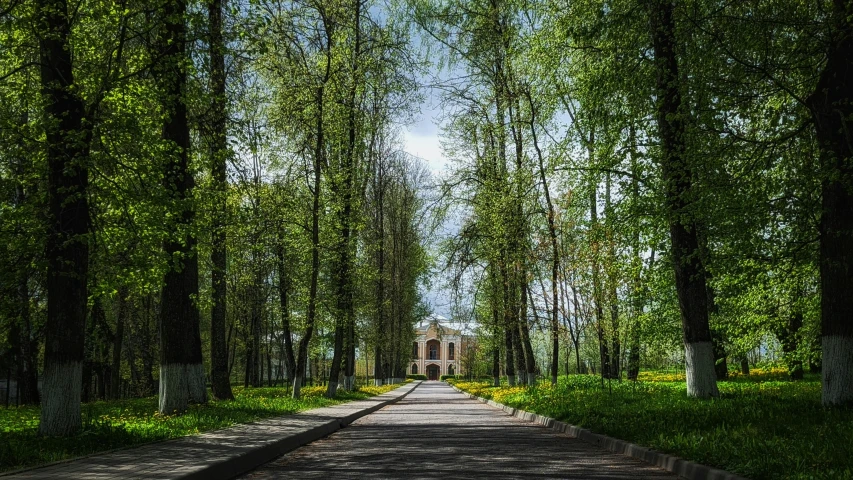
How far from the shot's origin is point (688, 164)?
1066 cm

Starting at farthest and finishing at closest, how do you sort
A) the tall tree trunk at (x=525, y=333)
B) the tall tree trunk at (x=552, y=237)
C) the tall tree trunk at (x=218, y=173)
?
the tall tree trunk at (x=525, y=333) → the tall tree trunk at (x=552, y=237) → the tall tree trunk at (x=218, y=173)

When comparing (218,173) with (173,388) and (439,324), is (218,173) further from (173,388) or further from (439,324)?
(439,324)

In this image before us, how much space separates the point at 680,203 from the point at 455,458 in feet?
21.6

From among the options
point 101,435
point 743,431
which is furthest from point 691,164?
point 101,435

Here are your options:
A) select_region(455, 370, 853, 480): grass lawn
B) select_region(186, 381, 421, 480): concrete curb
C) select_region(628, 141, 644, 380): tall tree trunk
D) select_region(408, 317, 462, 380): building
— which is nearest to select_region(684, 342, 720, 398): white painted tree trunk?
select_region(455, 370, 853, 480): grass lawn

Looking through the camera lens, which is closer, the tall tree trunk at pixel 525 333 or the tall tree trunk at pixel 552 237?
the tall tree trunk at pixel 552 237

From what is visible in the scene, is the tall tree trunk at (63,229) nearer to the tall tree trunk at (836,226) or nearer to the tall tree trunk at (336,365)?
the tall tree trunk at (836,226)

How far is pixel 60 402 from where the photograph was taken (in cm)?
898

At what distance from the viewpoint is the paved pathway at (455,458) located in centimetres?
711

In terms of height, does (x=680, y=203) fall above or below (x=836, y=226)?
above

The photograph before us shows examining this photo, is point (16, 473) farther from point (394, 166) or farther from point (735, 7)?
point (394, 166)

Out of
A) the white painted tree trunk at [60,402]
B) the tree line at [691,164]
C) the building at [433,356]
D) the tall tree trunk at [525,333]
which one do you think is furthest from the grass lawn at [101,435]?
the building at [433,356]

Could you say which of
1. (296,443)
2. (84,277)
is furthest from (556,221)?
(84,277)

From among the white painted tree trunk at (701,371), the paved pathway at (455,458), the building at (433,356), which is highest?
the white painted tree trunk at (701,371)
